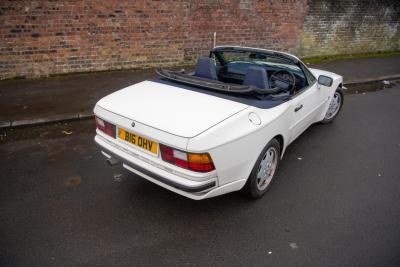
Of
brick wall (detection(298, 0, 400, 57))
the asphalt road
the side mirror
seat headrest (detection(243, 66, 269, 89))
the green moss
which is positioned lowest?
the asphalt road

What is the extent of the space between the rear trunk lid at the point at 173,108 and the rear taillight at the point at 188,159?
165 mm

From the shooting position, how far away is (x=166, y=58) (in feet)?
26.8

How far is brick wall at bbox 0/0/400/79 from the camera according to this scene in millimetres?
6645

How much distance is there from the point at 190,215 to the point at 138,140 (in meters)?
0.95

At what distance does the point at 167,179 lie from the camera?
269cm

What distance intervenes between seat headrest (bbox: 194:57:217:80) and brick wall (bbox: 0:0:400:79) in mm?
4392

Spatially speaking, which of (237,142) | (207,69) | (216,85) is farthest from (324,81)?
(237,142)

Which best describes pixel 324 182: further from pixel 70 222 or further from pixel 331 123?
pixel 70 222

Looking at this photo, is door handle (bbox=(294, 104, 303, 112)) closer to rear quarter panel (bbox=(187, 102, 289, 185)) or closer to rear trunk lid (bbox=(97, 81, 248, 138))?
rear quarter panel (bbox=(187, 102, 289, 185))

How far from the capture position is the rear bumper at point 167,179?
2.62 meters

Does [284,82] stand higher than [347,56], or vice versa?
[284,82]

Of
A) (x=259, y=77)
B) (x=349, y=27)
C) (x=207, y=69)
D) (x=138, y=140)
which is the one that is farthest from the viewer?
(x=349, y=27)

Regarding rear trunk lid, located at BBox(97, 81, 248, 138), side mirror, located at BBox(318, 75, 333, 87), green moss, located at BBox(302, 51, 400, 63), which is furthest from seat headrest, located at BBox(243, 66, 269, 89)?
green moss, located at BBox(302, 51, 400, 63)

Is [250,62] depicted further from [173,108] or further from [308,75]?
[173,108]
